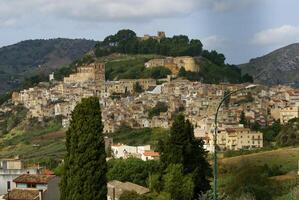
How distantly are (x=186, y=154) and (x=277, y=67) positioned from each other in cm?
15406

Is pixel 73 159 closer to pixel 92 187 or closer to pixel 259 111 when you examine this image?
pixel 92 187

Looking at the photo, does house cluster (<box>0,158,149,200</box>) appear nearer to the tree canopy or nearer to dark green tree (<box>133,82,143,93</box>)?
dark green tree (<box>133,82,143,93</box>)

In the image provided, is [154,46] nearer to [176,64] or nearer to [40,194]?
[176,64]

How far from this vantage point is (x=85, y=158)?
21.8 m

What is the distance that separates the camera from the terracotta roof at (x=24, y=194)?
28.0 metres

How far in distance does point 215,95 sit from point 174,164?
76.6m

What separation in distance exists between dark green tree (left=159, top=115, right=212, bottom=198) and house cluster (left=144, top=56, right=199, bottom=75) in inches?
3607

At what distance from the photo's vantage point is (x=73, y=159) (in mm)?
21953

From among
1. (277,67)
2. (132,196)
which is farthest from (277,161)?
(277,67)

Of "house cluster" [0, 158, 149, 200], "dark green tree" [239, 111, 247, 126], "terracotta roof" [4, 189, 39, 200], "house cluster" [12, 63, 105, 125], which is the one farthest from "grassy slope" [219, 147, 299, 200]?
"house cluster" [12, 63, 105, 125]

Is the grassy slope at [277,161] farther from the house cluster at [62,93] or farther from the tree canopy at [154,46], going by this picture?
the tree canopy at [154,46]

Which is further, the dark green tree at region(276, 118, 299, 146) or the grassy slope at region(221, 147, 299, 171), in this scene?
the dark green tree at region(276, 118, 299, 146)

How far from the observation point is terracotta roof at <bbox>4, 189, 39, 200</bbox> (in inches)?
1104

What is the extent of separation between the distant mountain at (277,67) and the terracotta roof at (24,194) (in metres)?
135
